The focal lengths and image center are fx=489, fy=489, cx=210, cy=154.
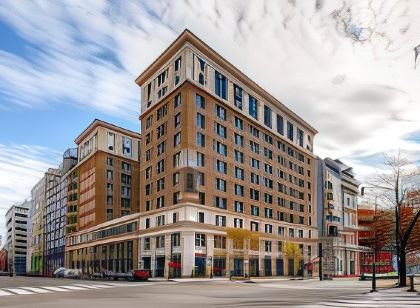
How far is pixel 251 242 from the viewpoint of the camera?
3209 inches

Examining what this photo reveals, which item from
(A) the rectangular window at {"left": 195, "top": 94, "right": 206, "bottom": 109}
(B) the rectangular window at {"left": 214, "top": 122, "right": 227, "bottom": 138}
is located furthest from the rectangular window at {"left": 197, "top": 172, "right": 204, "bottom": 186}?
(A) the rectangular window at {"left": 195, "top": 94, "right": 206, "bottom": 109}

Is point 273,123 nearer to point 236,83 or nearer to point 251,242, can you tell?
point 236,83

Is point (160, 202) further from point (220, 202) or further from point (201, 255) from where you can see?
point (201, 255)

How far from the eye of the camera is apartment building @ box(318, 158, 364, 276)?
356ft

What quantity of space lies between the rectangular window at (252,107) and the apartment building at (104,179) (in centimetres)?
3617

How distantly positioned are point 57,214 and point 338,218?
78688 millimetres

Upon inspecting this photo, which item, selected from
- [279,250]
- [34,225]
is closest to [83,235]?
[279,250]

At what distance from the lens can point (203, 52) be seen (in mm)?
78188

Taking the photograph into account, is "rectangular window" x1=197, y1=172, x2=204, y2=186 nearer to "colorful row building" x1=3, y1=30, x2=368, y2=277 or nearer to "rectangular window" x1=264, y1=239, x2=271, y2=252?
"colorful row building" x1=3, y1=30, x2=368, y2=277

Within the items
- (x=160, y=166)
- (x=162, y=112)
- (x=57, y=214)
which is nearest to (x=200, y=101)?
(x=162, y=112)

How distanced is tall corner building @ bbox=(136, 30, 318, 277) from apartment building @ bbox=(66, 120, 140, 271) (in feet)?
75.3

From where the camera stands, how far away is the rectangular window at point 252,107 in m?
89.6

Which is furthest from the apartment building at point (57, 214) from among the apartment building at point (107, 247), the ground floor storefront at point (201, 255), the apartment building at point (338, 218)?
the apartment building at point (338, 218)

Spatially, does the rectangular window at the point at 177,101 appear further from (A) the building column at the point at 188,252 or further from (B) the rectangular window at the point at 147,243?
(B) the rectangular window at the point at 147,243
